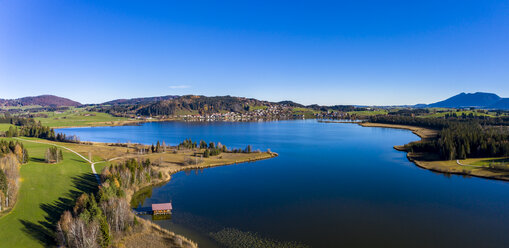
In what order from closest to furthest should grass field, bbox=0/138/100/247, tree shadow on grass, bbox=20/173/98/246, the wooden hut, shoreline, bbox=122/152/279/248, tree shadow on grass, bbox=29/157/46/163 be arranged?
grass field, bbox=0/138/100/247 → tree shadow on grass, bbox=20/173/98/246 → shoreline, bbox=122/152/279/248 → the wooden hut → tree shadow on grass, bbox=29/157/46/163

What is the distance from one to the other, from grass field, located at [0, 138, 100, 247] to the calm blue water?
11627 mm

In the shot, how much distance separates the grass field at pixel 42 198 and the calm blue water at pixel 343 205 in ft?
38.1

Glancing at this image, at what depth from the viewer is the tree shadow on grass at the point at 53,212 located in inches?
1150

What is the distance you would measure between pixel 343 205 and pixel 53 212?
38985mm

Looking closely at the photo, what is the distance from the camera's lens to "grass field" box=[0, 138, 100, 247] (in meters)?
28.9

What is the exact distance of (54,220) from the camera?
32938 millimetres

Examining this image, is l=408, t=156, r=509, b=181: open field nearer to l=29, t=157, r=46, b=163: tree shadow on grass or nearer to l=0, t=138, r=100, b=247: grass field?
l=0, t=138, r=100, b=247: grass field

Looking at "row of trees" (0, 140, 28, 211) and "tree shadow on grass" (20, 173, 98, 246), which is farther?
"row of trees" (0, 140, 28, 211)

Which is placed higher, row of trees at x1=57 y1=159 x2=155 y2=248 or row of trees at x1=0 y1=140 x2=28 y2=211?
row of trees at x1=0 y1=140 x2=28 y2=211

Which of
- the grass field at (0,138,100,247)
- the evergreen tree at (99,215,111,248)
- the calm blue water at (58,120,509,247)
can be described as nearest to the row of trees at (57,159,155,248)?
the evergreen tree at (99,215,111,248)

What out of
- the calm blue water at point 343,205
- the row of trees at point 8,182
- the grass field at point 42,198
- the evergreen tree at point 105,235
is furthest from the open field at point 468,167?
the row of trees at point 8,182

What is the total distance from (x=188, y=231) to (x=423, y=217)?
30089mm

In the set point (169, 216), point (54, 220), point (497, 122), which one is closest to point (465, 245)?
point (169, 216)

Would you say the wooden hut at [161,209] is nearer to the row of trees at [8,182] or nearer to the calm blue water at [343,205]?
the calm blue water at [343,205]
